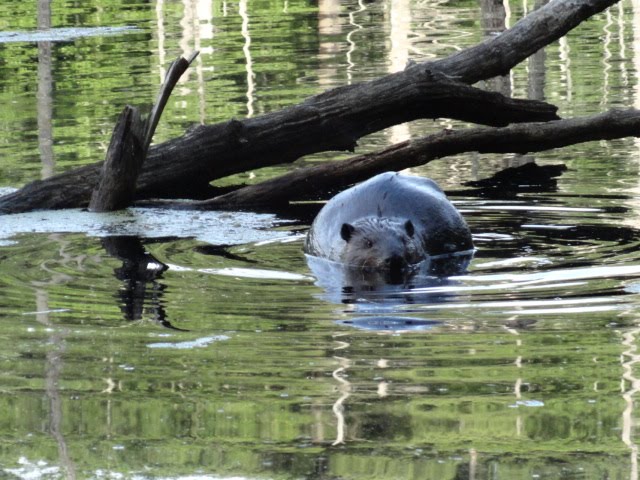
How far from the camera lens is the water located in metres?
4.98

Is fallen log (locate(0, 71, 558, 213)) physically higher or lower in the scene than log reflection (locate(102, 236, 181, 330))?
higher

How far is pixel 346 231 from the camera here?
9.12m

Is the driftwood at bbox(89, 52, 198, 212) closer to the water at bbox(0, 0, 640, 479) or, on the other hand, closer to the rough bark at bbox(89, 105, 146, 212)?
the rough bark at bbox(89, 105, 146, 212)

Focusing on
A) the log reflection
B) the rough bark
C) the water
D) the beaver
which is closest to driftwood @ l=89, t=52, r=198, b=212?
the rough bark

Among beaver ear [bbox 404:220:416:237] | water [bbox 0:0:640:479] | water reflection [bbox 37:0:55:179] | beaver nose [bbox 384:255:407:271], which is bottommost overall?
beaver nose [bbox 384:255:407:271]

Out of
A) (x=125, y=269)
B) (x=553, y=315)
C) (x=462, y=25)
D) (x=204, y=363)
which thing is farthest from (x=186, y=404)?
(x=462, y=25)

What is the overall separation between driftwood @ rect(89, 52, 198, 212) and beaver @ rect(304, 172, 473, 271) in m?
1.81

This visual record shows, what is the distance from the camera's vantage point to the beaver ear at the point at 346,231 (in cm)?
909

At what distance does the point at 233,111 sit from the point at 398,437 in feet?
38.8

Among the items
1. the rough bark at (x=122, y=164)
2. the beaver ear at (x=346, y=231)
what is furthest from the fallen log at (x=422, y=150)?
the beaver ear at (x=346, y=231)

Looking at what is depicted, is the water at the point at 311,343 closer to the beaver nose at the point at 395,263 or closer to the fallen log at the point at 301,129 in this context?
Answer: the beaver nose at the point at 395,263

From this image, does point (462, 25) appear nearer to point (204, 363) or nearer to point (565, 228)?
point (565, 228)

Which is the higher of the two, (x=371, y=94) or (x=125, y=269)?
(x=371, y=94)

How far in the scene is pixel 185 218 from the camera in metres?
10.8
